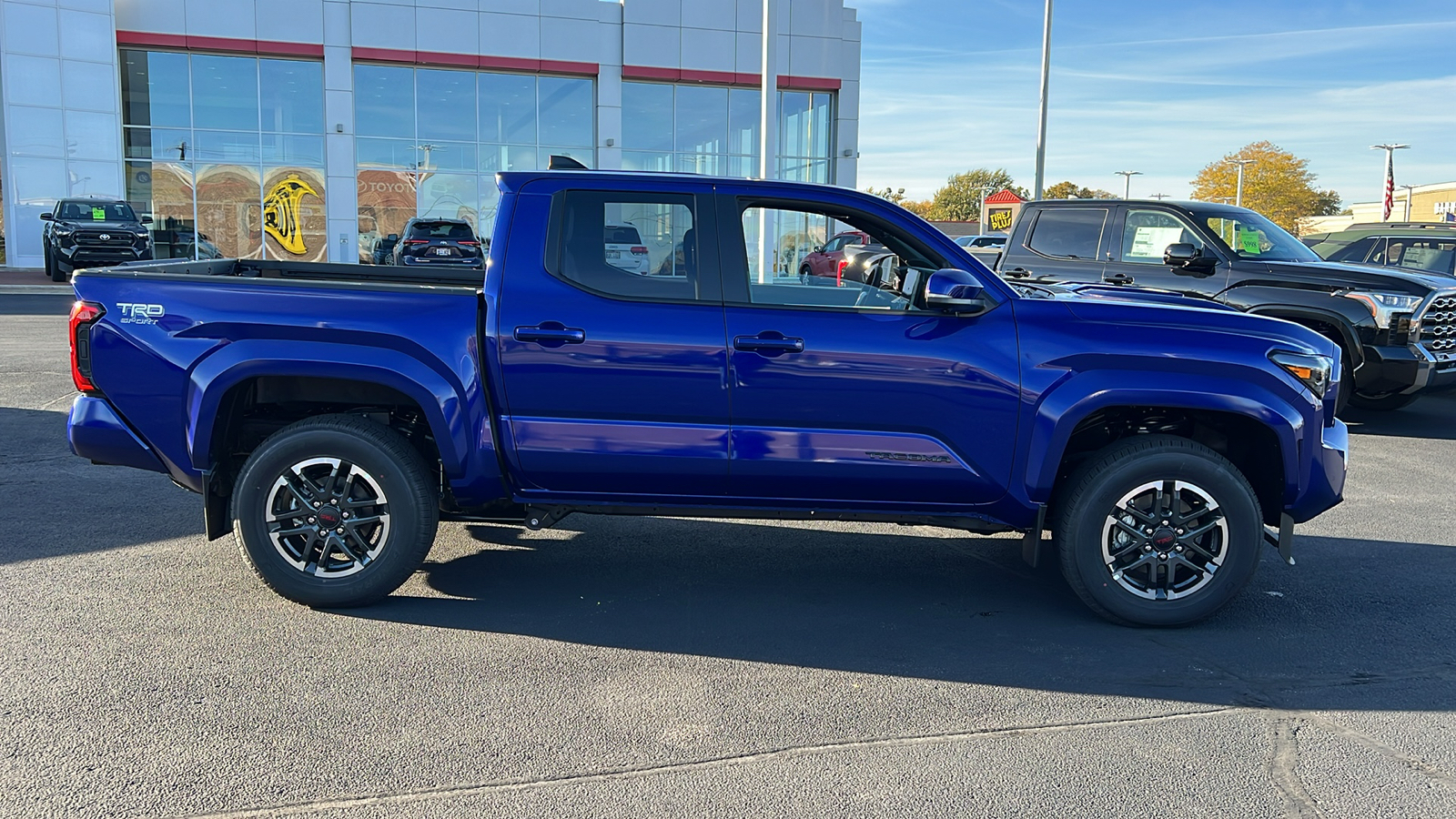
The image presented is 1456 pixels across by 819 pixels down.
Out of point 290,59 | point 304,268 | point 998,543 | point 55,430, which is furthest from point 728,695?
point 290,59

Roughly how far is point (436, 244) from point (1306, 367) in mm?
21358

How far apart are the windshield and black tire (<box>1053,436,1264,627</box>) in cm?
605

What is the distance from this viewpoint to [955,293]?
453cm

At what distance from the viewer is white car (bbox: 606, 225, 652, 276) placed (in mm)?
4785

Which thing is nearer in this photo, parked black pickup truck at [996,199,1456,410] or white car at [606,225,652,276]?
white car at [606,225,652,276]

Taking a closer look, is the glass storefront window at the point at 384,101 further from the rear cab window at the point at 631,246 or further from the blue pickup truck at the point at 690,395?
the rear cab window at the point at 631,246

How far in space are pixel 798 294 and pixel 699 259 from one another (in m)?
0.45

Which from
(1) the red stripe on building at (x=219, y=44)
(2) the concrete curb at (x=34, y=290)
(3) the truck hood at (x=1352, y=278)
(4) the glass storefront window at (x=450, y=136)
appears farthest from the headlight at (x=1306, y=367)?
(1) the red stripe on building at (x=219, y=44)

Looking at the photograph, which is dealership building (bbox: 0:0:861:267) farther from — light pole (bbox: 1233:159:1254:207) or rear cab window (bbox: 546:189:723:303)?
light pole (bbox: 1233:159:1254:207)

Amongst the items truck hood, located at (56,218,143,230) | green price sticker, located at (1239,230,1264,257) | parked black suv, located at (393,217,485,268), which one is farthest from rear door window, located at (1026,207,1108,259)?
truck hood, located at (56,218,143,230)

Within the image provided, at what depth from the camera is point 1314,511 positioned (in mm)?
4938

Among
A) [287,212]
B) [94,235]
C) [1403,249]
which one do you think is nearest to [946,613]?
[1403,249]

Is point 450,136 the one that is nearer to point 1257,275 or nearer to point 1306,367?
point 1257,275

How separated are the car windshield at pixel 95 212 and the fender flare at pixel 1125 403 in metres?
26.6
